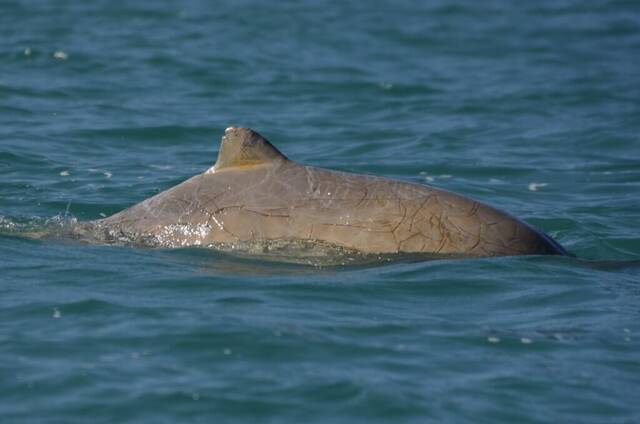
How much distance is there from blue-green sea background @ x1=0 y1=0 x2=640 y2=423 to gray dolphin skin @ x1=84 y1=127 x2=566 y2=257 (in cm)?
17

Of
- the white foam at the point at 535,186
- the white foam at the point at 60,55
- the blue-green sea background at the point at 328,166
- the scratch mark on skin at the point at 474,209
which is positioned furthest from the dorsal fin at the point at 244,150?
the white foam at the point at 60,55

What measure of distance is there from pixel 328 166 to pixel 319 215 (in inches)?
207

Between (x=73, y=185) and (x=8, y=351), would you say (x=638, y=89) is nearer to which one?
(x=73, y=185)

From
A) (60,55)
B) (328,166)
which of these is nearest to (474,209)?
(328,166)

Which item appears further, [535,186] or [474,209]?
[535,186]

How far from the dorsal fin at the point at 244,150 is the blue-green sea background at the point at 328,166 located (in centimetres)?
72

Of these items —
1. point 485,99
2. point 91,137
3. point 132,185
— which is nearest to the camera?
point 132,185

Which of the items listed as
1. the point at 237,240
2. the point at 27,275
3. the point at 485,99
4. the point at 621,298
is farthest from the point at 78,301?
the point at 485,99

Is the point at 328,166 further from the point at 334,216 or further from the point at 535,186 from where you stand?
the point at 334,216

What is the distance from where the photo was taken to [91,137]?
1543 centimetres

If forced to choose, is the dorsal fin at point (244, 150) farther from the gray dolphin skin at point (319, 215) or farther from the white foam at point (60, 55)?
the white foam at point (60, 55)

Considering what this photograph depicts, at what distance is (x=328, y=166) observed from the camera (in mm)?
14375

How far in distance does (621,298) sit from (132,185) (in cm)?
562

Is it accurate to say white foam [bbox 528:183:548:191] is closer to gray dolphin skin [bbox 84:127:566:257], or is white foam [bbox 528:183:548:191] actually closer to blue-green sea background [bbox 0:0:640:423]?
blue-green sea background [bbox 0:0:640:423]
